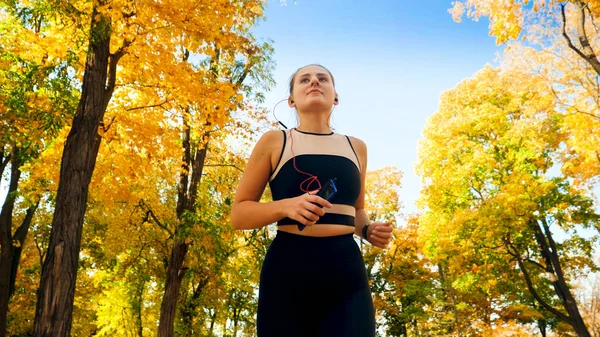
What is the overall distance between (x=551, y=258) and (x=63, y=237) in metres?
15.9

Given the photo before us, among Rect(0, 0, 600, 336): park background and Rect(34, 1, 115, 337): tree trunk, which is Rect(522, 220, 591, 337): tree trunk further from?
Rect(34, 1, 115, 337): tree trunk

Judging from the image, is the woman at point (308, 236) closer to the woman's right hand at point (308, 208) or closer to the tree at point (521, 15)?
the woman's right hand at point (308, 208)

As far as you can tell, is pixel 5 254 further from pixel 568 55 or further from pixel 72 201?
pixel 568 55

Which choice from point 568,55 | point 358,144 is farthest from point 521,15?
point 358,144

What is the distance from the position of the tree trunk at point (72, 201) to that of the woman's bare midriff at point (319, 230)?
5.49 metres

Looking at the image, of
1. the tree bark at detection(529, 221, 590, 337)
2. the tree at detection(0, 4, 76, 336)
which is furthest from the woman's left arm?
the tree bark at detection(529, 221, 590, 337)

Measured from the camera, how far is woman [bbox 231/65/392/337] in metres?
1.65

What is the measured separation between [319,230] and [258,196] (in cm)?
35

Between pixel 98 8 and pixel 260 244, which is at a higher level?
pixel 98 8

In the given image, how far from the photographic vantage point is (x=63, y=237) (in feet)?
20.0

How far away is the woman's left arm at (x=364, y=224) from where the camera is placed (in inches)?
77.6

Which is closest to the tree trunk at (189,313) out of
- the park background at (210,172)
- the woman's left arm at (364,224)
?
the park background at (210,172)

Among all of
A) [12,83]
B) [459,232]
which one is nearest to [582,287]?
[459,232]

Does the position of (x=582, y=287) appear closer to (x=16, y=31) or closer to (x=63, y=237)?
(x=63, y=237)
